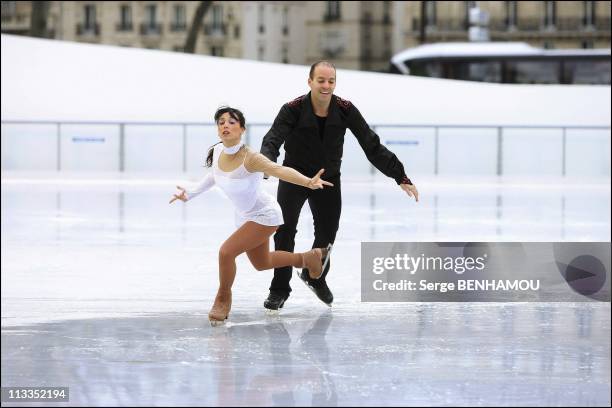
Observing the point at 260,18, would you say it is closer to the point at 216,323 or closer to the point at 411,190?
the point at 411,190

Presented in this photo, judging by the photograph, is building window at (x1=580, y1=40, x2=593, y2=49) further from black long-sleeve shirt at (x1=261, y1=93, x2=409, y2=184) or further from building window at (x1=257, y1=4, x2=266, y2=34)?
black long-sleeve shirt at (x1=261, y1=93, x2=409, y2=184)

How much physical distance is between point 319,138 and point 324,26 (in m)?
79.1

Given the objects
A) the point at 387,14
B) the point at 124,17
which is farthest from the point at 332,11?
the point at 124,17

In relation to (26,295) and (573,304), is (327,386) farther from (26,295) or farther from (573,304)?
(26,295)

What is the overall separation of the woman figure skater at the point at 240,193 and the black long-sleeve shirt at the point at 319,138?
467mm

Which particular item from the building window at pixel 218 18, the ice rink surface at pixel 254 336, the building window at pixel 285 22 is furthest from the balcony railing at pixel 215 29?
the ice rink surface at pixel 254 336

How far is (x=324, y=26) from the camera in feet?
284

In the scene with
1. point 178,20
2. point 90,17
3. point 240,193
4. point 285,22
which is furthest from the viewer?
point 90,17

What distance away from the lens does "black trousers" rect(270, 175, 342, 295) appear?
848cm

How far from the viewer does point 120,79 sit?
41875 millimetres

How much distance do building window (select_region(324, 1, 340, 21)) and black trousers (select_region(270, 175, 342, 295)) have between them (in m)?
78.9

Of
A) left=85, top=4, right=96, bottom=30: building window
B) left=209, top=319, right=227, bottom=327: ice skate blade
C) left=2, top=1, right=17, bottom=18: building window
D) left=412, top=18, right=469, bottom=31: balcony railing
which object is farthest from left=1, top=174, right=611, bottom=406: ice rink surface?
left=85, top=4, right=96, bottom=30: building window

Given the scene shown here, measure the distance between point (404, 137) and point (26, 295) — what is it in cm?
2458

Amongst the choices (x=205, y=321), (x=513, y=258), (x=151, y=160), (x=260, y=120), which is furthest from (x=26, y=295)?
(x=260, y=120)
